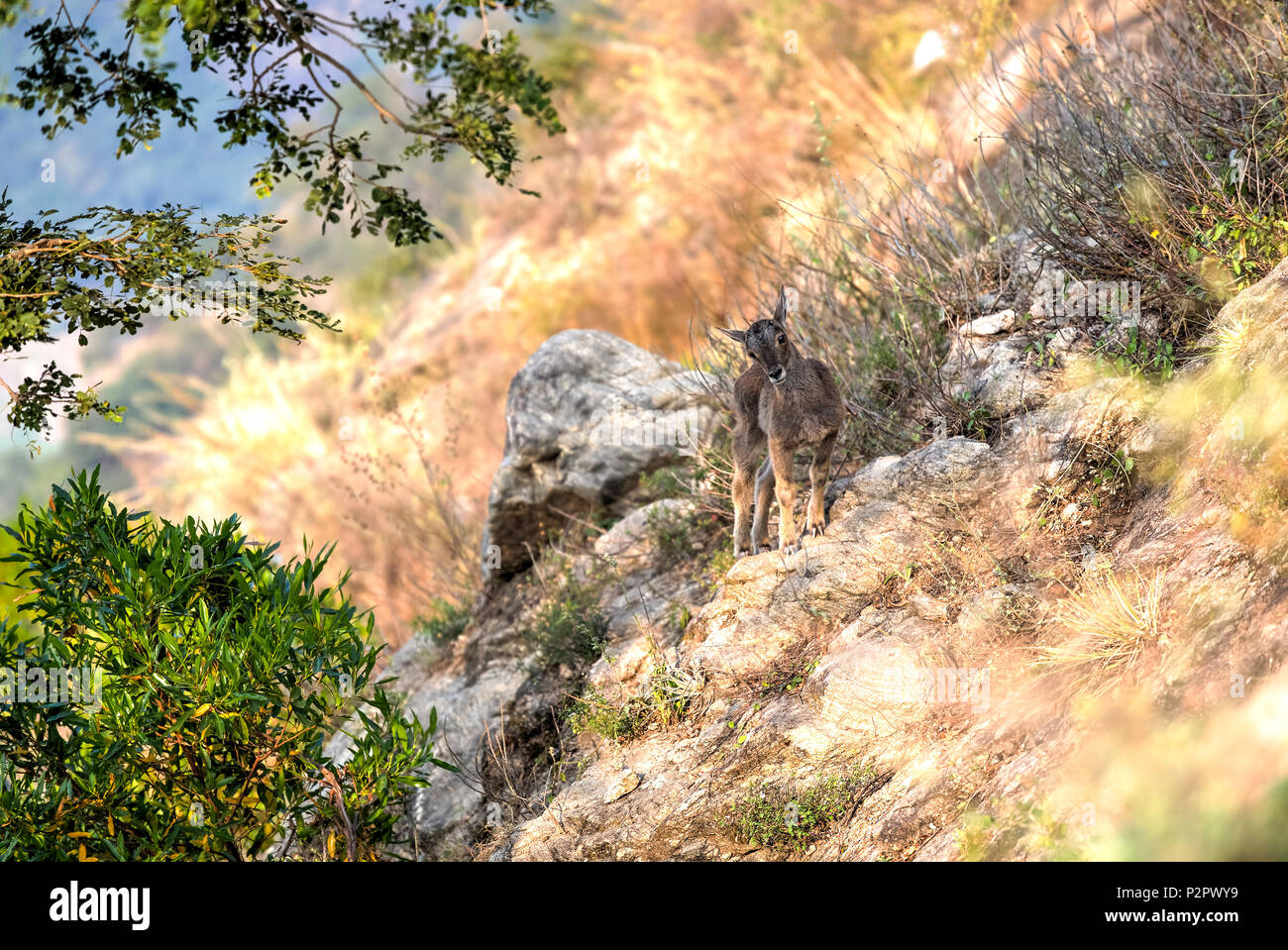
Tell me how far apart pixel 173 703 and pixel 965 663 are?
4.28 metres

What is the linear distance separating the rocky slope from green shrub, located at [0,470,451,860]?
199cm

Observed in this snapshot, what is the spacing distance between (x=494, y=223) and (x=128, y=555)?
852 inches

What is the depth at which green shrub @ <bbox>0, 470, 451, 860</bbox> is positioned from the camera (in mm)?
5074

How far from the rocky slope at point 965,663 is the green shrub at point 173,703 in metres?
1.99

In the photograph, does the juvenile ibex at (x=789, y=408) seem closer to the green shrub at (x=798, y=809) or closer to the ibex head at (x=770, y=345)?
the ibex head at (x=770, y=345)

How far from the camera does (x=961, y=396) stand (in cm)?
754

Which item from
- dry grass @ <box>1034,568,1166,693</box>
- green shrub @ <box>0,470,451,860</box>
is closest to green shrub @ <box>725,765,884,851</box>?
dry grass @ <box>1034,568,1166,693</box>

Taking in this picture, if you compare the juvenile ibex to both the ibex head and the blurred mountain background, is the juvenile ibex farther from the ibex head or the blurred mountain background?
the blurred mountain background

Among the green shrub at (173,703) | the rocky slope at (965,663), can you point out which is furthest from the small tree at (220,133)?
the rocky slope at (965,663)

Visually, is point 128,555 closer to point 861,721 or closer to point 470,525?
point 861,721

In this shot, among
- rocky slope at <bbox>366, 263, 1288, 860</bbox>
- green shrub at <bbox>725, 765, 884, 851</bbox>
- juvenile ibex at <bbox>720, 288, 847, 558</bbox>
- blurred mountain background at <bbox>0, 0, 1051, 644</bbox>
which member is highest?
blurred mountain background at <bbox>0, 0, 1051, 644</bbox>

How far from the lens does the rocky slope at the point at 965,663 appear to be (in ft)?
15.0

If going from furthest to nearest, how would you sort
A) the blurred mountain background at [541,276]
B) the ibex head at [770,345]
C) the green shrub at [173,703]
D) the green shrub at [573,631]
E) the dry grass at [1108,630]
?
the blurred mountain background at [541,276] < the green shrub at [573,631] < the ibex head at [770,345] < the dry grass at [1108,630] < the green shrub at [173,703]
